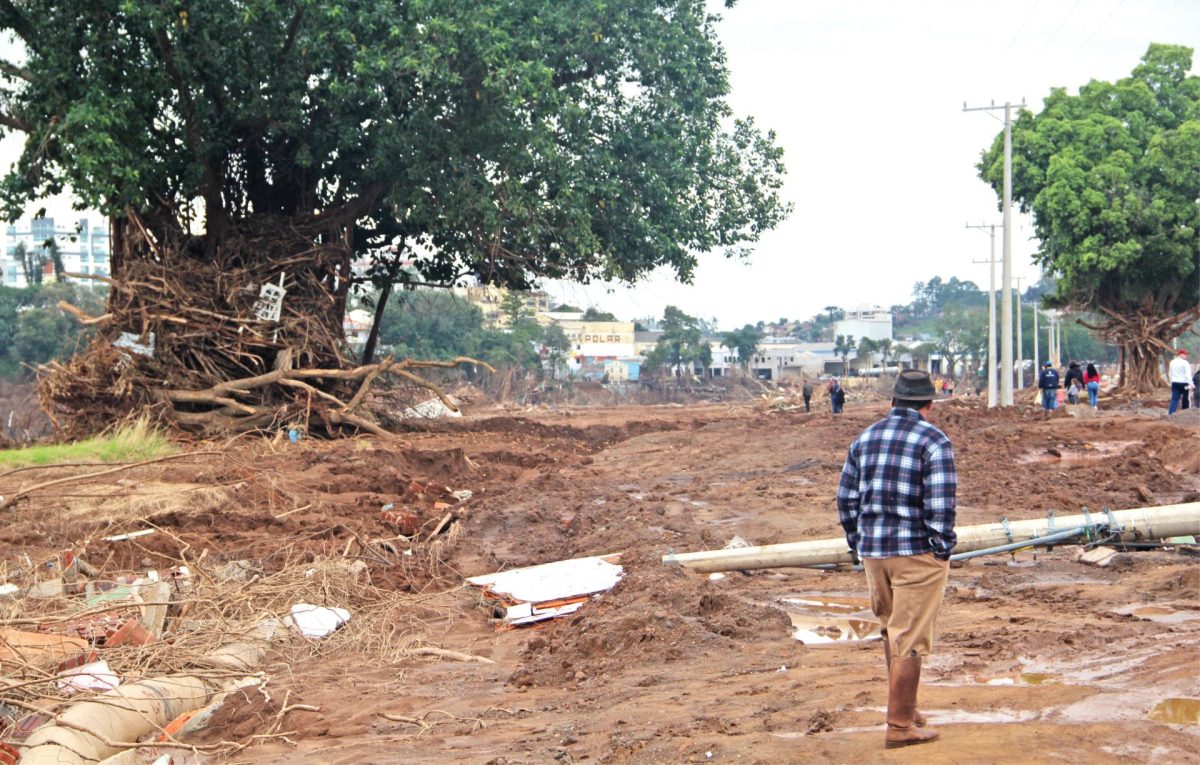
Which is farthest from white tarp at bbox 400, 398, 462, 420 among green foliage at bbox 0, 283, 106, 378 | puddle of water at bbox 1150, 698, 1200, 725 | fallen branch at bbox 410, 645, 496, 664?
green foliage at bbox 0, 283, 106, 378

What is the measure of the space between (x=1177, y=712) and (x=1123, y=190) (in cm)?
3318

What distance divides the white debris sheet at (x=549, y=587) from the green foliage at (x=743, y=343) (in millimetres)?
71150

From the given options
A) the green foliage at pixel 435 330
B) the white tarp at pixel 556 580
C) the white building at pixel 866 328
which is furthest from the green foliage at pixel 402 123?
the white building at pixel 866 328

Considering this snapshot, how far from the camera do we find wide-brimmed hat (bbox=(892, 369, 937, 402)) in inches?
211

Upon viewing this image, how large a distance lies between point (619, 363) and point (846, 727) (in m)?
73.6

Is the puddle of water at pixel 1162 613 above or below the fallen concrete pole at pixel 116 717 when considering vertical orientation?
above

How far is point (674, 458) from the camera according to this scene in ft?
70.6

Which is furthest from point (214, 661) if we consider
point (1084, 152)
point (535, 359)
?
point (535, 359)

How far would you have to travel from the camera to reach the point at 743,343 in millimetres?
81812

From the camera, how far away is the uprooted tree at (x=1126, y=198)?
34688 mm

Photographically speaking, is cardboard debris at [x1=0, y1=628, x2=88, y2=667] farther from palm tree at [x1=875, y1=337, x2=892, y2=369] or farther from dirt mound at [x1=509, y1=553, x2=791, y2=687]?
palm tree at [x1=875, y1=337, x2=892, y2=369]

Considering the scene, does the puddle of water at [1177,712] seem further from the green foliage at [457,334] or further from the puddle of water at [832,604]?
the green foliage at [457,334]

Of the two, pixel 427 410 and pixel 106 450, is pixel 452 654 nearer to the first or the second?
pixel 106 450

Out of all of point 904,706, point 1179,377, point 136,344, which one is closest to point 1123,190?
point 1179,377
